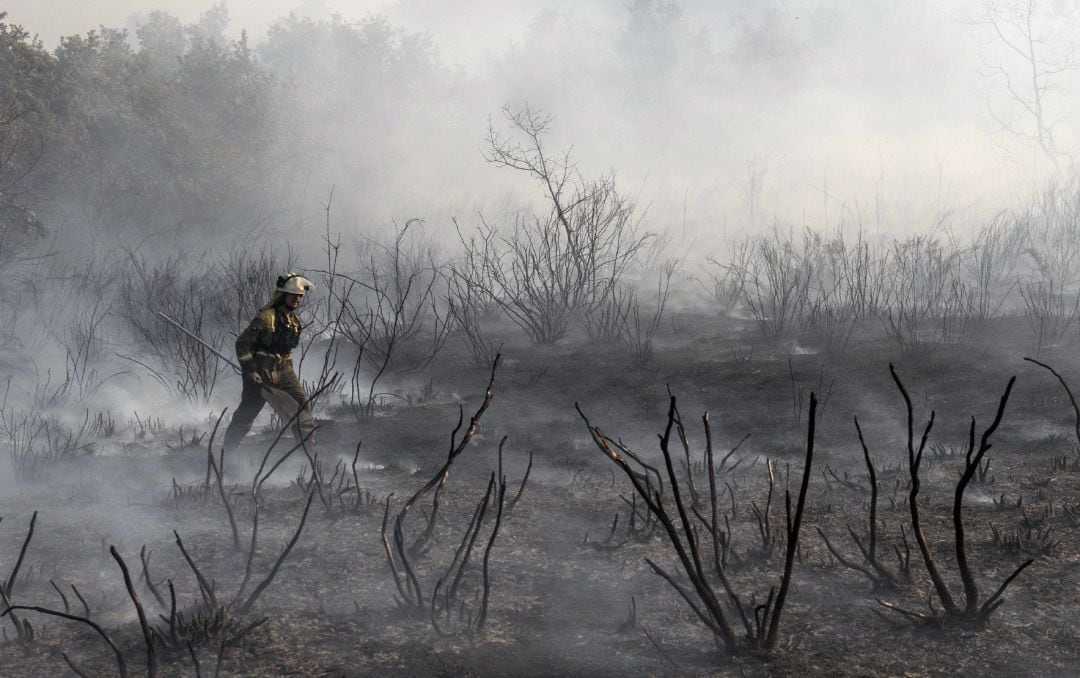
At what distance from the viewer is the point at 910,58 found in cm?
4562

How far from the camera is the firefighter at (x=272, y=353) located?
7258 millimetres

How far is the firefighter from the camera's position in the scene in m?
7.26

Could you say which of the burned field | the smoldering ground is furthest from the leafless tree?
the burned field

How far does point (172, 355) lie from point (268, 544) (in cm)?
605

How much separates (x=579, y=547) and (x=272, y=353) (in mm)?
3320

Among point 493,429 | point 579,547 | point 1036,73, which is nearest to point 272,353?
point 493,429

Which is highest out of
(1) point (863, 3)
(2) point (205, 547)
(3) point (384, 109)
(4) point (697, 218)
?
(1) point (863, 3)

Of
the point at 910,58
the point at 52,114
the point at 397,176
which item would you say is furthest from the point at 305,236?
the point at 910,58

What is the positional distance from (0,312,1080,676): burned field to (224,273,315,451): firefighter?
15.1 inches

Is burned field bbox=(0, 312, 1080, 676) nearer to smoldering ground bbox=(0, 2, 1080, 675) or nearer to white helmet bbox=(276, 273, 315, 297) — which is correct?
smoldering ground bbox=(0, 2, 1080, 675)

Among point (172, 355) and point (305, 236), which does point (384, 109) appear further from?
point (172, 355)

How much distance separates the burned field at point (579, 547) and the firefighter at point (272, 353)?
384 millimetres

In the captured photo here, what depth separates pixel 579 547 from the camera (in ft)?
17.0

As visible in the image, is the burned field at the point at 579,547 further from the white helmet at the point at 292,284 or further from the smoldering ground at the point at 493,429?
the white helmet at the point at 292,284
